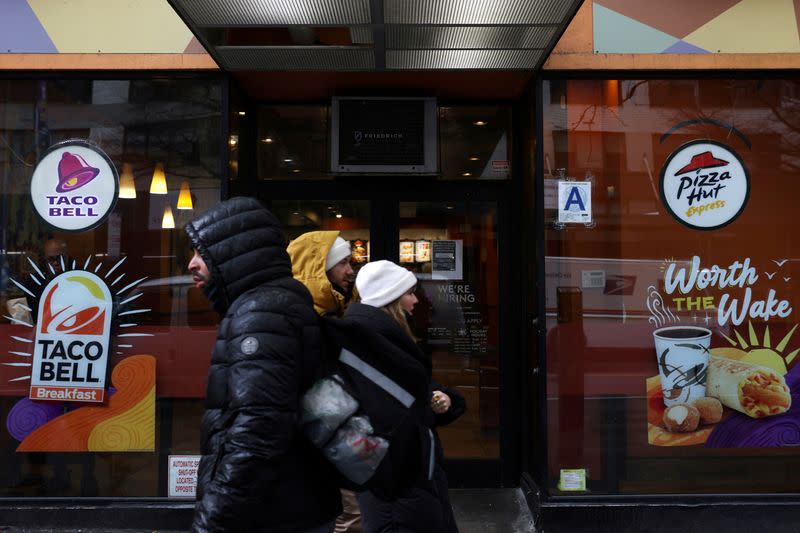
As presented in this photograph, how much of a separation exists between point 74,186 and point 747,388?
204 inches

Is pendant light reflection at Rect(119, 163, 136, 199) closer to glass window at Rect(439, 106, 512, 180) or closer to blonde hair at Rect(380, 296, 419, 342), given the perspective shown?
glass window at Rect(439, 106, 512, 180)

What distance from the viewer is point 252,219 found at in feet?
7.64

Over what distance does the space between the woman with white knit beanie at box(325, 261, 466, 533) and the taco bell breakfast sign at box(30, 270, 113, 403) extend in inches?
119

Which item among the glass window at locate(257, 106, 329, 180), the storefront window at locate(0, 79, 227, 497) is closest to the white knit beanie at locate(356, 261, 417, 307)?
the storefront window at locate(0, 79, 227, 497)

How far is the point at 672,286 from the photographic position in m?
5.22

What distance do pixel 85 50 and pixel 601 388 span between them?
15.0ft

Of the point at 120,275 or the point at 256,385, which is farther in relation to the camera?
the point at 120,275

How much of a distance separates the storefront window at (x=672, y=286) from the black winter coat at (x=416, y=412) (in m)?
2.40

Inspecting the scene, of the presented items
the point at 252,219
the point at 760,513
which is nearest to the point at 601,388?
the point at 760,513

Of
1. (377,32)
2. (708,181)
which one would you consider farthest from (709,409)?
(377,32)

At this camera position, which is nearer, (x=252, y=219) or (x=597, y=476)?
(x=252, y=219)

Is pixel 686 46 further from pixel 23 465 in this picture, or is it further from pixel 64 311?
pixel 23 465

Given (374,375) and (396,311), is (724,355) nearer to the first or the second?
(396,311)

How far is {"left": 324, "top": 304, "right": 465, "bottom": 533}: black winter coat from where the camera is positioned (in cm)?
228
